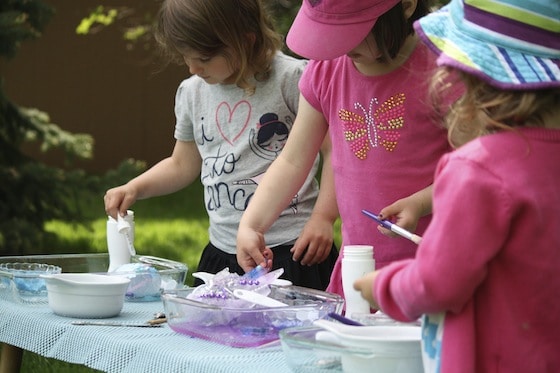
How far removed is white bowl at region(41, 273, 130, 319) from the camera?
2396mm

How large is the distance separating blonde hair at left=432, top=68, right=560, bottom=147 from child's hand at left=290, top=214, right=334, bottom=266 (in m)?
1.31

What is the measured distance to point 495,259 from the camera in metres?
1.54

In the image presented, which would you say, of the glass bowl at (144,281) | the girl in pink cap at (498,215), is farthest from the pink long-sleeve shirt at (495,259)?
the glass bowl at (144,281)

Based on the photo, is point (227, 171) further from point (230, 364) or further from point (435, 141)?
point (230, 364)

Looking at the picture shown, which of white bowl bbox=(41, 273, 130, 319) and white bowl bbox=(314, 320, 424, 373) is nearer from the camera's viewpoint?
white bowl bbox=(314, 320, 424, 373)

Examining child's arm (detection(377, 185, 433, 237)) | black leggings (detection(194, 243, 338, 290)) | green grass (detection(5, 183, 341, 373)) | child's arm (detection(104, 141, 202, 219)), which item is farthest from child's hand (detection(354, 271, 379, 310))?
green grass (detection(5, 183, 341, 373))

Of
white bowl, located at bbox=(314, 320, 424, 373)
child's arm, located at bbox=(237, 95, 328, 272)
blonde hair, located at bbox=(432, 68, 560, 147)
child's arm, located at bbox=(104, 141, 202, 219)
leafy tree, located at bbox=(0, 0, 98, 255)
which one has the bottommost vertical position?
leafy tree, located at bbox=(0, 0, 98, 255)

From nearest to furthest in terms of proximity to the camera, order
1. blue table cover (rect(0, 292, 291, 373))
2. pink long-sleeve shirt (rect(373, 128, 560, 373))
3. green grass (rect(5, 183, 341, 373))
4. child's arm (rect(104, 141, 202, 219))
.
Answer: pink long-sleeve shirt (rect(373, 128, 560, 373))
blue table cover (rect(0, 292, 291, 373))
child's arm (rect(104, 141, 202, 219))
green grass (rect(5, 183, 341, 373))

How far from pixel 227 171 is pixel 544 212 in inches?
67.6

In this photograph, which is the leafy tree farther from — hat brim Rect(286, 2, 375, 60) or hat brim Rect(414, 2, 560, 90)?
hat brim Rect(414, 2, 560, 90)

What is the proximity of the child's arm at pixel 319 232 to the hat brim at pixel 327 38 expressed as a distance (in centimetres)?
69

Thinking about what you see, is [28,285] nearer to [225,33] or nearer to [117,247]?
[117,247]

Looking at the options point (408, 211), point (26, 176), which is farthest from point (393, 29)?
point (26, 176)

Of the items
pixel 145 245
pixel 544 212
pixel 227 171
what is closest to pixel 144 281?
pixel 227 171
